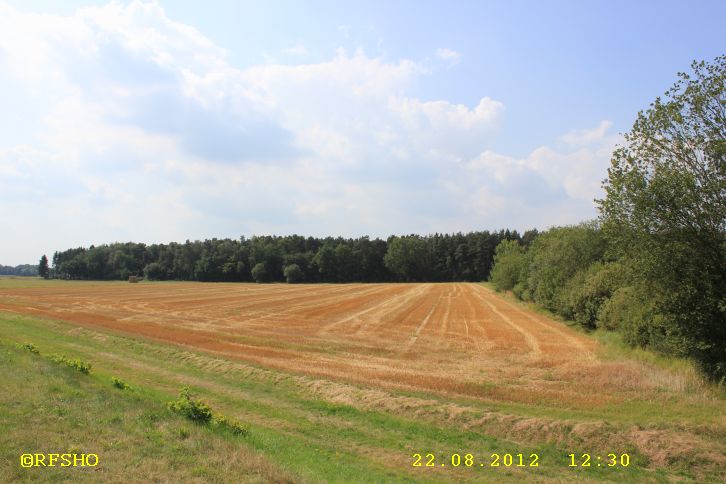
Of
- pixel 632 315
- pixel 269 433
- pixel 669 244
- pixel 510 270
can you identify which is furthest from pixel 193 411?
pixel 510 270

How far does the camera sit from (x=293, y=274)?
14138 centimetres

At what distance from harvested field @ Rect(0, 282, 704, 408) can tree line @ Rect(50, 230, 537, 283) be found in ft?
316

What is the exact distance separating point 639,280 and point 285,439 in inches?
619

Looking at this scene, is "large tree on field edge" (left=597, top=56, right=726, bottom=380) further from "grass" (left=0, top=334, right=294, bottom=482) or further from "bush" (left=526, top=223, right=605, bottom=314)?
"bush" (left=526, top=223, right=605, bottom=314)

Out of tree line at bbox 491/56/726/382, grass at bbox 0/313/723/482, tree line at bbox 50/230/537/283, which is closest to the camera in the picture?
grass at bbox 0/313/723/482

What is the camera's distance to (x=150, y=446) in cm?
859

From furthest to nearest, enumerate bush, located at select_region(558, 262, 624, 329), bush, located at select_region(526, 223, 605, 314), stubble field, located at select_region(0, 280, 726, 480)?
bush, located at select_region(526, 223, 605, 314)
bush, located at select_region(558, 262, 624, 329)
stubble field, located at select_region(0, 280, 726, 480)

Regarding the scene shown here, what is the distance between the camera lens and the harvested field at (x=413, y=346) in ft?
59.1

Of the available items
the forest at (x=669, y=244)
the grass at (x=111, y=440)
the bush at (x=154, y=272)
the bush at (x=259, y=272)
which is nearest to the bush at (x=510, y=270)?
the forest at (x=669, y=244)

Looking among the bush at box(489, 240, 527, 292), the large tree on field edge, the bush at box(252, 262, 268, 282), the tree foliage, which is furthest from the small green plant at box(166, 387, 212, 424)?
the tree foliage

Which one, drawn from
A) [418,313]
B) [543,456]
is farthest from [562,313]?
[543,456]

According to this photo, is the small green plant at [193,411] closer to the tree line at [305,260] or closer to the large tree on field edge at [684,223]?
the large tree on field edge at [684,223]

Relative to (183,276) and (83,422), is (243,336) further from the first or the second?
(183,276)

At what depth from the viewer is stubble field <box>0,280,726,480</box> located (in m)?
11.5
